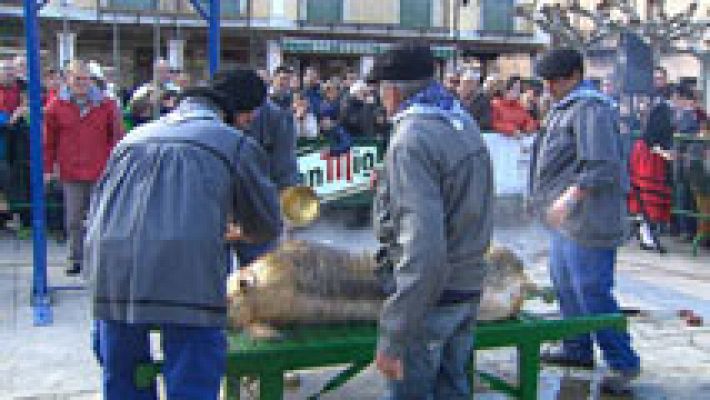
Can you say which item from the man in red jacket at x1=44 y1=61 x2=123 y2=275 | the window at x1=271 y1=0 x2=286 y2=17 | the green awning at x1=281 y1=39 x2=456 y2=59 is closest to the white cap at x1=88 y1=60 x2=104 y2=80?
the man in red jacket at x1=44 y1=61 x2=123 y2=275

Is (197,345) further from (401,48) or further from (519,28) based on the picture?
(519,28)

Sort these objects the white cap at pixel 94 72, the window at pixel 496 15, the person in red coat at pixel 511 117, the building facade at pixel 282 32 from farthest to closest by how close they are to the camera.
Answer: the window at pixel 496 15 → the building facade at pixel 282 32 → the person in red coat at pixel 511 117 → the white cap at pixel 94 72

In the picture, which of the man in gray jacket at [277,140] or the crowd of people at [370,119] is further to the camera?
the crowd of people at [370,119]

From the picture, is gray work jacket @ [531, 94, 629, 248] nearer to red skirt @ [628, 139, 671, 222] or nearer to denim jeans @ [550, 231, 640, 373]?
denim jeans @ [550, 231, 640, 373]

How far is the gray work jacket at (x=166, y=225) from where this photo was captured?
9.93ft

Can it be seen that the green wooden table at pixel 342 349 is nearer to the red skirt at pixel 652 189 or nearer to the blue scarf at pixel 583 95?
the blue scarf at pixel 583 95

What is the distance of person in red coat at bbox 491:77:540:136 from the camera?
10945mm

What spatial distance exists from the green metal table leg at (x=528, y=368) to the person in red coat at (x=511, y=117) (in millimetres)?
6678

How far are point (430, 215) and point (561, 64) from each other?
7.04 ft

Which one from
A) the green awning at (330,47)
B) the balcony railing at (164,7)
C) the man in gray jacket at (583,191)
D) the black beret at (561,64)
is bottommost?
the man in gray jacket at (583,191)

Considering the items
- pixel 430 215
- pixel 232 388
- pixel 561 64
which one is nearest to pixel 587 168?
pixel 561 64

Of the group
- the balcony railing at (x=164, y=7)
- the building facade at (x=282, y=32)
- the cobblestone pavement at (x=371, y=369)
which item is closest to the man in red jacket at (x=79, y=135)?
the cobblestone pavement at (x=371, y=369)

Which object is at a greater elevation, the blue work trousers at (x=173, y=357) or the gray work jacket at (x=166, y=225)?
the gray work jacket at (x=166, y=225)

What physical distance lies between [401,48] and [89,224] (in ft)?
4.52
